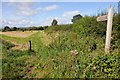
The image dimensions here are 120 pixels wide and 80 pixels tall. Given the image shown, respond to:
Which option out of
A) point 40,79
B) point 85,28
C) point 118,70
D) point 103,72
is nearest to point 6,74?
point 40,79

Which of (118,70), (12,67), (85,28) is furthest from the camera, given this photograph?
(85,28)

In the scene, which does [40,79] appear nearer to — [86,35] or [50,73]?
[50,73]

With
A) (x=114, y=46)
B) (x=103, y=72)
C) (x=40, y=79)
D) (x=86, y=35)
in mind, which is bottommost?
(x=40, y=79)

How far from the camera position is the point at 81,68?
119 inches

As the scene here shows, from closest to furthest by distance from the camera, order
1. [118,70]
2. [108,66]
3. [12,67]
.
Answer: [118,70] < [108,66] < [12,67]

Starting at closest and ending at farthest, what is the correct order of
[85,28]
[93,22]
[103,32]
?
[103,32], [93,22], [85,28]

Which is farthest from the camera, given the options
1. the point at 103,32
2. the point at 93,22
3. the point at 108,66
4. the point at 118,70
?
the point at 93,22

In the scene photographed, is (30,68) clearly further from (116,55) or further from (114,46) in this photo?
(114,46)

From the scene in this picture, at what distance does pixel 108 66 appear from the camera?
285 cm

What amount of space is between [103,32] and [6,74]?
5269 millimetres

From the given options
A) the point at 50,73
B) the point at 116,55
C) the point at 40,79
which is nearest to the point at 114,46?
the point at 116,55

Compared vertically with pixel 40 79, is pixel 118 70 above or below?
above

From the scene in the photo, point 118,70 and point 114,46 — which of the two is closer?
point 118,70

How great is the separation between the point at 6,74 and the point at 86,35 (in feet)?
16.2
